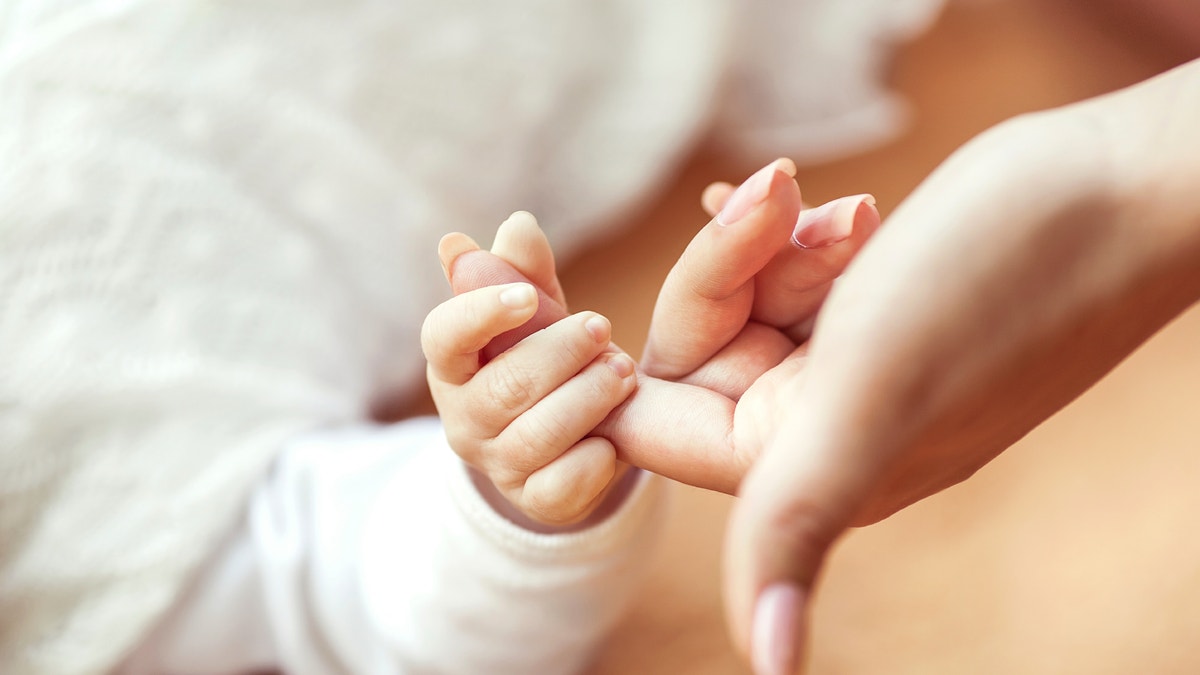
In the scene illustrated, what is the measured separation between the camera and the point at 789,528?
0.64ft

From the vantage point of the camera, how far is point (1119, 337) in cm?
27

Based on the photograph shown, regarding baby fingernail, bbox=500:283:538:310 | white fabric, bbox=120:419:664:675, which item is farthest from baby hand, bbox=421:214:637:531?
white fabric, bbox=120:419:664:675

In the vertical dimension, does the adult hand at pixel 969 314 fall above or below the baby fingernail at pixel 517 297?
above

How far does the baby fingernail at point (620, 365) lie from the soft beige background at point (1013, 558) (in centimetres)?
20

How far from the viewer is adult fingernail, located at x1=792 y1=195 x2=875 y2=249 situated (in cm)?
34

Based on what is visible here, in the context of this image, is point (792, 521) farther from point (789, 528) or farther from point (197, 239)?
point (197, 239)

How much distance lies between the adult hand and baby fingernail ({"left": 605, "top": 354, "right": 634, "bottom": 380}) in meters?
0.09

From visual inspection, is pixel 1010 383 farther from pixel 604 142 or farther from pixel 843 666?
pixel 604 142

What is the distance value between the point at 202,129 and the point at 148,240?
0.23 ft

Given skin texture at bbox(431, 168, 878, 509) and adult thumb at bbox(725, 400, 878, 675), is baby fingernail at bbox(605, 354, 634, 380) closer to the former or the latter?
skin texture at bbox(431, 168, 878, 509)

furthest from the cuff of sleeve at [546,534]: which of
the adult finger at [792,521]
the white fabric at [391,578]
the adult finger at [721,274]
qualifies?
the adult finger at [792,521]

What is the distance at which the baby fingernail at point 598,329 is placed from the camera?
0.35 metres

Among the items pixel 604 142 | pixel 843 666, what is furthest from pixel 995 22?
pixel 843 666

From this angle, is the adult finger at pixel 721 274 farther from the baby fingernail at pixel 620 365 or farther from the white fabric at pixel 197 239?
the white fabric at pixel 197 239
